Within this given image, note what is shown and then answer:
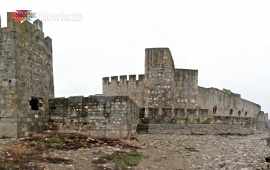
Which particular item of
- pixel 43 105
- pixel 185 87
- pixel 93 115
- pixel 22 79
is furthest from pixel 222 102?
pixel 22 79

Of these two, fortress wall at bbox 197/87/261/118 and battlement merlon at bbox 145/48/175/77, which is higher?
battlement merlon at bbox 145/48/175/77

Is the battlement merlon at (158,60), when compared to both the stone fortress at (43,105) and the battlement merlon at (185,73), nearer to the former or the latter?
the battlement merlon at (185,73)

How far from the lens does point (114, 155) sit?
36.8 ft

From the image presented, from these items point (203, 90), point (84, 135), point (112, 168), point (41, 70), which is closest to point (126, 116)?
point (84, 135)

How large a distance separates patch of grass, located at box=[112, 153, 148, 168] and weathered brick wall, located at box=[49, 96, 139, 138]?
402cm

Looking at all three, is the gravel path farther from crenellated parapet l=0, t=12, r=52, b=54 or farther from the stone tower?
crenellated parapet l=0, t=12, r=52, b=54

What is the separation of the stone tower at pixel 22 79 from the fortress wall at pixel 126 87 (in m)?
11.7

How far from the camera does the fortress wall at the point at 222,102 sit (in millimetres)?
30256

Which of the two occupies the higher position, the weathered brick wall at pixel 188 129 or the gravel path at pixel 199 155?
the weathered brick wall at pixel 188 129

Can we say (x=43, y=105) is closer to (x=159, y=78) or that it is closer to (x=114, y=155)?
(x=114, y=155)

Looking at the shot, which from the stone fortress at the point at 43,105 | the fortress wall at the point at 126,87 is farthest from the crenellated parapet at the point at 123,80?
the stone fortress at the point at 43,105

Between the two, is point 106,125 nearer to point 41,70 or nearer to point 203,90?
point 41,70

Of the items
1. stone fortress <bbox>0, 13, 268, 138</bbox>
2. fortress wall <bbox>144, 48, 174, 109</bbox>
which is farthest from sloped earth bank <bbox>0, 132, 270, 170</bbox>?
fortress wall <bbox>144, 48, 174, 109</bbox>

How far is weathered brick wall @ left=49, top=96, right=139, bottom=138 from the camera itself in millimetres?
15766
